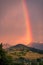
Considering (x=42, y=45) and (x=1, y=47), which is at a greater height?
(x=42, y=45)

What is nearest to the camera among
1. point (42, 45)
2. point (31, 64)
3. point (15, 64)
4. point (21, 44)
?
point (15, 64)

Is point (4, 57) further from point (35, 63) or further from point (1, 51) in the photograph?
point (35, 63)

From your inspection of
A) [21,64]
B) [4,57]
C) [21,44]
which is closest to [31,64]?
[21,64]

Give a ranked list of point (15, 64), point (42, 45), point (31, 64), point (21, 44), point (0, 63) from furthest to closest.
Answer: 1. point (42, 45)
2. point (21, 44)
3. point (31, 64)
4. point (15, 64)
5. point (0, 63)

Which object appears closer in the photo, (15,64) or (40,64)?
(15,64)

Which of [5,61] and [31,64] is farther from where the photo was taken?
[31,64]

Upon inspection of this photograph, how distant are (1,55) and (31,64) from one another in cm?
992

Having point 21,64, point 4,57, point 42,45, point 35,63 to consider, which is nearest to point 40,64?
point 35,63

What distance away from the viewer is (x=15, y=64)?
39.0 metres

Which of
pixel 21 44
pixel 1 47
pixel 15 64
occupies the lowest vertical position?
pixel 15 64

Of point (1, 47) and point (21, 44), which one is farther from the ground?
point (21, 44)

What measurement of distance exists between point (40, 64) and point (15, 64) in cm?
888

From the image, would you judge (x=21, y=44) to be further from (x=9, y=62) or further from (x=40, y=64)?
(x=9, y=62)

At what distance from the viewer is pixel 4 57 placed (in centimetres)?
3741
